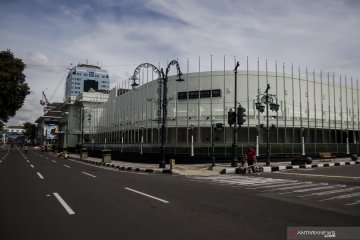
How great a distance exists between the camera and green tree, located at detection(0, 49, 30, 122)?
152ft

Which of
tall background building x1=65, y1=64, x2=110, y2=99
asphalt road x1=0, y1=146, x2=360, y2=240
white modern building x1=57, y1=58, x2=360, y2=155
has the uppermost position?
tall background building x1=65, y1=64, x2=110, y2=99

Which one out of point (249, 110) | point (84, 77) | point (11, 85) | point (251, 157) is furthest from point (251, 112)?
point (84, 77)

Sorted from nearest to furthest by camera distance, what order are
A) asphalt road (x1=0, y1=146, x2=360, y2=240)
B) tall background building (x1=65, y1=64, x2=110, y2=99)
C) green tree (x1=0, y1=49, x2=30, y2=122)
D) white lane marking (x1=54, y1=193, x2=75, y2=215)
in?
asphalt road (x1=0, y1=146, x2=360, y2=240) < white lane marking (x1=54, y1=193, x2=75, y2=215) < green tree (x1=0, y1=49, x2=30, y2=122) < tall background building (x1=65, y1=64, x2=110, y2=99)

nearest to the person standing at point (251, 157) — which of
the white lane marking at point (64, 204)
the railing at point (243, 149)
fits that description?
the railing at point (243, 149)

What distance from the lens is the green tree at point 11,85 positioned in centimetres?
4634

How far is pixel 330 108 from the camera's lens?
150 ft

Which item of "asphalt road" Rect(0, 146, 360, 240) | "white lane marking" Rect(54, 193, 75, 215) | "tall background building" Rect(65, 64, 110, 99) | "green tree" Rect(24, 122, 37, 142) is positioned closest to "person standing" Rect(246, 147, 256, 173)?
"asphalt road" Rect(0, 146, 360, 240)

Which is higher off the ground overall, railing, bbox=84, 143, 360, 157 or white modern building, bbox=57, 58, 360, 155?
white modern building, bbox=57, 58, 360, 155

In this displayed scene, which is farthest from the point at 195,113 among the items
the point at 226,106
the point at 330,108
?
the point at 330,108

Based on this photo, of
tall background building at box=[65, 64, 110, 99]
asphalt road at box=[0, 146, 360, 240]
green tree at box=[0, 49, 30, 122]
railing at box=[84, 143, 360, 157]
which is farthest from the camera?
tall background building at box=[65, 64, 110, 99]

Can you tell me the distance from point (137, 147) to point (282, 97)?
59.9 feet

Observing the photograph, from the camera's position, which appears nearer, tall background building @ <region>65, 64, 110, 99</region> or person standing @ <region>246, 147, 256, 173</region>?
person standing @ <region>246, 147, 256, 173</region>

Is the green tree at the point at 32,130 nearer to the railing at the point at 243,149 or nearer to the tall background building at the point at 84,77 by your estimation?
the tall background building at the point at 84,77

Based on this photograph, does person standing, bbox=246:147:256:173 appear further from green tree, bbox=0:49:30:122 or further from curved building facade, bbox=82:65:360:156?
green tree, bbox=0:49:30:122
